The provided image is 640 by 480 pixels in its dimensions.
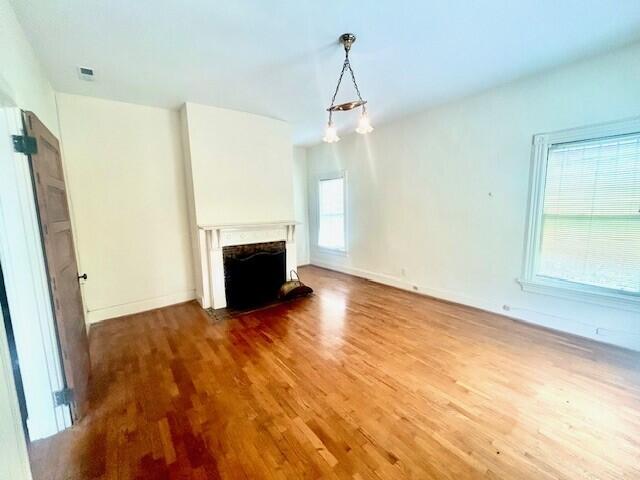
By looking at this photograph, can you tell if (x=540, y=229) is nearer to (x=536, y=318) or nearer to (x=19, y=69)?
(x=536, y=318)

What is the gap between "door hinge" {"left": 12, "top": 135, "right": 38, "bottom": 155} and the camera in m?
1.53

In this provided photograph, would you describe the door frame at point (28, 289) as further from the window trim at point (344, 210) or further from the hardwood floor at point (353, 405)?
the window trim at point (344, 210)

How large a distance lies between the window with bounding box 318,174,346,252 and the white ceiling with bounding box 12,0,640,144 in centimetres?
248

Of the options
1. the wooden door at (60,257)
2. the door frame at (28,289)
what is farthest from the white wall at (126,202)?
the door frame at (28,289)

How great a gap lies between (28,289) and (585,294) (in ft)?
15.3

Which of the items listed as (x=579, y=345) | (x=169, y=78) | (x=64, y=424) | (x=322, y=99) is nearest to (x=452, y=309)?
(x=579, y=345)

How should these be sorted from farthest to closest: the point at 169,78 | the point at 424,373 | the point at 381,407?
the point at 169,78 < the point at 424,373 < the point at 381,407

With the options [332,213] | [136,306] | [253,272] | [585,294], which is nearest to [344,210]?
[332,213]

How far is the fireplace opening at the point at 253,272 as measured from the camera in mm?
3838

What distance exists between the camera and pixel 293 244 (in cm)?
447

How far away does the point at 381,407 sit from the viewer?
6.27 ft

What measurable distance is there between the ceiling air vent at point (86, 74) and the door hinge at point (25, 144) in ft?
4.94

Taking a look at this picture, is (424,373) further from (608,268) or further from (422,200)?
(422,200)

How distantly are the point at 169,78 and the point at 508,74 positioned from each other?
3625 millimetres
